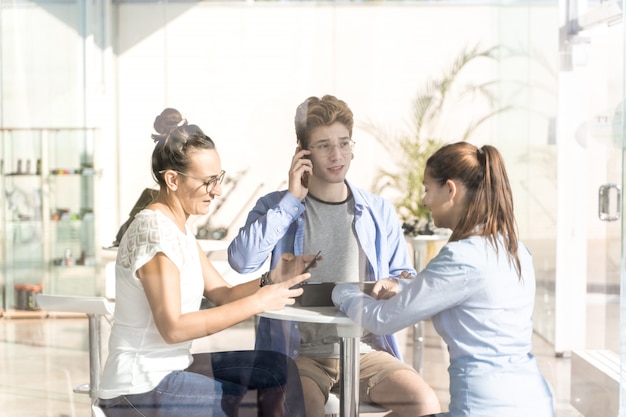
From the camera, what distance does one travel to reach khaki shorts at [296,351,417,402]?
7.66 ft

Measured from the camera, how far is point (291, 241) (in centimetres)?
237

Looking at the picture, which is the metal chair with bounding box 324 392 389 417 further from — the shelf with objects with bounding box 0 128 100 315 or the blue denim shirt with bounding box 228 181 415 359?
the shelf with objects with bounding box 0 128 100 315

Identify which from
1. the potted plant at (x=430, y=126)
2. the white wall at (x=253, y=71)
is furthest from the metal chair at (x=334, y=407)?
the white wall at (x=253, y=71)

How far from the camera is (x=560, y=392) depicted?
Result: 2.93 m

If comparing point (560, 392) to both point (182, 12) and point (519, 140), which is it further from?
point (182, 12)

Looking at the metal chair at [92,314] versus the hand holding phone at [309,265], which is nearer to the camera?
the hand holding phone at [309,265]

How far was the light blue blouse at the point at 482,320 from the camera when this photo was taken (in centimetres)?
208

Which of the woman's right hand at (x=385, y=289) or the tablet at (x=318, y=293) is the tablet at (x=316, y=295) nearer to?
the tablet at (x=318, y=293)

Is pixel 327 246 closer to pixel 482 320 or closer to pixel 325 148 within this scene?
pixel 325 148

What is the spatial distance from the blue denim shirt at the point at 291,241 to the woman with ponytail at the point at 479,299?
186mm

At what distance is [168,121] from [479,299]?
1.01 metres

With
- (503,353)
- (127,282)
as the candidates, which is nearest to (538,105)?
(503,353)

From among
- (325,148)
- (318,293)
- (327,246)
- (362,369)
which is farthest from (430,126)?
(362,369)

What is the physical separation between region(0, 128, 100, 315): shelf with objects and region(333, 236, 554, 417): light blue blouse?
1068 mm
